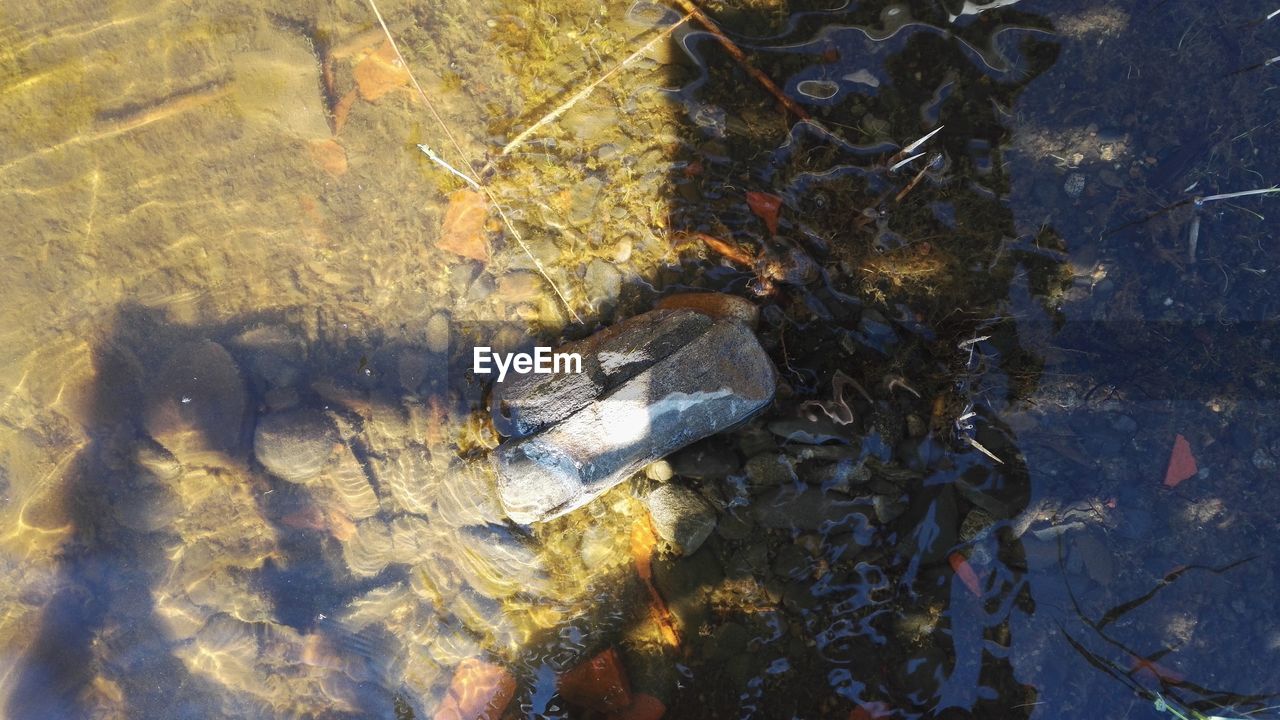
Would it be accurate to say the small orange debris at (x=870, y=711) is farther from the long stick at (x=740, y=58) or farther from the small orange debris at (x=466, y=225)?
the small orange debris at (x=466, y=225)

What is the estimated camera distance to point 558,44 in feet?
12.3

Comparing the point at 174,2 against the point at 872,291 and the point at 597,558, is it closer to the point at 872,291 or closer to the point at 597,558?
the point at 597,558

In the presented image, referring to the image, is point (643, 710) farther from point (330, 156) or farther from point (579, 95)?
point (330, 156)

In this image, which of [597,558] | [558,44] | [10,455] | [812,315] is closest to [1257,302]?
[812,315]

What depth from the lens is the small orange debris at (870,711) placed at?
3.42 metres

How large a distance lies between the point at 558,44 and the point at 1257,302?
4.33 metres

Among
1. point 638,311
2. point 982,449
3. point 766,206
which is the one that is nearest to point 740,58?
point 766,206

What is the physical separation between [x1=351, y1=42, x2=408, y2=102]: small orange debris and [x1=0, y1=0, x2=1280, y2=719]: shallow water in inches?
0.9

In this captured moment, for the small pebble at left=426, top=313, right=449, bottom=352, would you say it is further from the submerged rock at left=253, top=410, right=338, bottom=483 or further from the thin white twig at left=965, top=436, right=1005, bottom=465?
the thin white twig at left=965, top=436, right=1005, bottom=465

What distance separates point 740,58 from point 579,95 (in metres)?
1.04

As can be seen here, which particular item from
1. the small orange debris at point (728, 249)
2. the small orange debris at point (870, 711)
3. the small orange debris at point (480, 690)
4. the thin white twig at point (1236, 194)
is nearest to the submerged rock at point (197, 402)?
the small orange debris at point (480, 690)

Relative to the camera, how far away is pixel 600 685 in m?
3.70

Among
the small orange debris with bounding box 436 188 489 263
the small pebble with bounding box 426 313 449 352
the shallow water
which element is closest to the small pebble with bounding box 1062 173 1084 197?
the shallow water

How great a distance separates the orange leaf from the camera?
3.82 m
